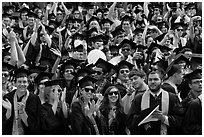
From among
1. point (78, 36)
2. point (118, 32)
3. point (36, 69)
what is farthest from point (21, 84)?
point (118, 32)

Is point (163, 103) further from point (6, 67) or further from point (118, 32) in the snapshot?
point (118, 32)

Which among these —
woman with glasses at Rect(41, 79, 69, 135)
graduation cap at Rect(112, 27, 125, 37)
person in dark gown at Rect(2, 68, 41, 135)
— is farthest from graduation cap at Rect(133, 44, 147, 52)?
person in dark gown at Rect(2, 68, 41, 135)

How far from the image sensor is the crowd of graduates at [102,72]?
5.71 meters

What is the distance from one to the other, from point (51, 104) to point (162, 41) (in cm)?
419

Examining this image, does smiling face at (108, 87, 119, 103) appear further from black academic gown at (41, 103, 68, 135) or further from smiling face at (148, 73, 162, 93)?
black academic gown at (41, 103, 68, 135)

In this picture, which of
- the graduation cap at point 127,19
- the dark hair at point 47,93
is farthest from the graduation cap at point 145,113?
the graduation cap at point 127,19

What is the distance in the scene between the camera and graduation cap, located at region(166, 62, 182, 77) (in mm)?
6958

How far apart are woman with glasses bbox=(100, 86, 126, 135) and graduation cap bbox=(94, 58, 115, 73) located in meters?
1.91

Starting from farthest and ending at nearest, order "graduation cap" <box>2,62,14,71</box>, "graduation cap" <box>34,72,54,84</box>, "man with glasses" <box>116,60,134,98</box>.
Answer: "graduation cap" <box>2,62,14,71</box>
"man with glasses" <box>116,60,134,98</box>
"graduation cap" <box>34,72,54,84</box>

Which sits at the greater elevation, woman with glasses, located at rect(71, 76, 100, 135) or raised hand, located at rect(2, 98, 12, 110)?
raised hand, located at rect(2, 98, 12, 110)

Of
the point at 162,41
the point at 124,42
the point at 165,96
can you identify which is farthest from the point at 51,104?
the point at 162,41

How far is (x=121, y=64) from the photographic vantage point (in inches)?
298

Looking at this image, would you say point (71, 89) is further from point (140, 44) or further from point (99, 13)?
point (99, 13)

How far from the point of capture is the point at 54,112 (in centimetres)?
582
